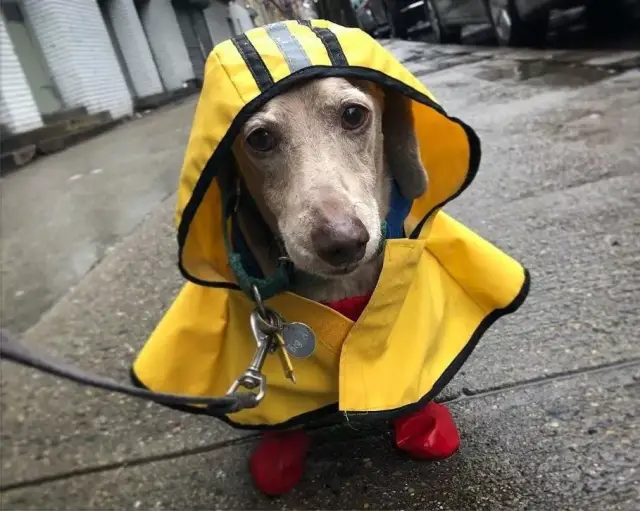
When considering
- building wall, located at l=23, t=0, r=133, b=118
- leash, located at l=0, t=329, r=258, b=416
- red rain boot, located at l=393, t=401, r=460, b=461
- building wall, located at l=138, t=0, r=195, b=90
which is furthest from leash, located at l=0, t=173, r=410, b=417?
building wall, located at l=138, t=0, r=195, b=90

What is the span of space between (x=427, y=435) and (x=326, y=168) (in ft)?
2.45

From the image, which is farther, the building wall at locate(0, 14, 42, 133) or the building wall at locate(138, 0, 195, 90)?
the building wall at locate(138, 0, 195, 90)

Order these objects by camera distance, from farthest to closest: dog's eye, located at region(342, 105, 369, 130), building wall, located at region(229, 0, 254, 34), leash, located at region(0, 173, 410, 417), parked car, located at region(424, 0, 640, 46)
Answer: building wall, located at region(229, 0, 254, 34), parked car, located at region(424, 0, 640, 46), dog's eye, located at region(342, 105, 369, 130), leash, located at region(0, 173, 410, 417)

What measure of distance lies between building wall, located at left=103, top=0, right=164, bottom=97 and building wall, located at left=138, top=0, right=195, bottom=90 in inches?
19.0

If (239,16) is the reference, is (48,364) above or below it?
below

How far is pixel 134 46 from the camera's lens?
13.0 m

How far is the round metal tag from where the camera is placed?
1.65 meters

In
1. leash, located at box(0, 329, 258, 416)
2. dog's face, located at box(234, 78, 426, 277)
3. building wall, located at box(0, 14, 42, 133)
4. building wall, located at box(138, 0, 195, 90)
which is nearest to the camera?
leash, located at box(0, 329, 258, 416)

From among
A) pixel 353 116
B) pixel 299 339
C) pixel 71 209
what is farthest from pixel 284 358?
pixel 71 209

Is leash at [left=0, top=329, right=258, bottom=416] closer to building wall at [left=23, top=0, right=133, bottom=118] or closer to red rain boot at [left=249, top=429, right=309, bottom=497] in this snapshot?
red rain boot at [left=249, top=429, right=309, bottom=497]

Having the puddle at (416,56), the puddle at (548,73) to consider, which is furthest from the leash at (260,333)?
the puddle at (416,56)

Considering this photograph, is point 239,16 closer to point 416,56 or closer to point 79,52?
point 416,56

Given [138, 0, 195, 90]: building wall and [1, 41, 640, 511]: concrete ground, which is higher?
[138, 0, 195, 90]: building wall

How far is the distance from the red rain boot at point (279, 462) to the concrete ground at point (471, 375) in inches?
1.5
